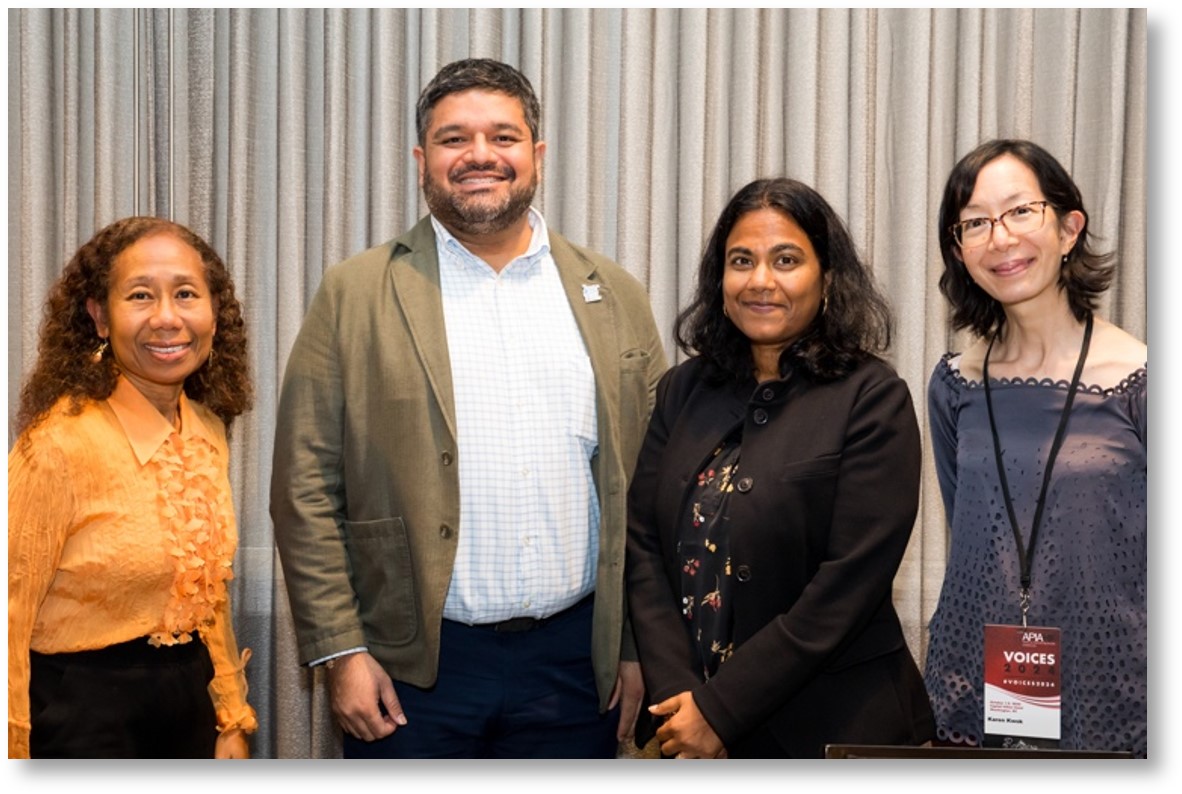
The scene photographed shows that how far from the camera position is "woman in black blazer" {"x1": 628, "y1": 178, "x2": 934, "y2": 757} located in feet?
6.35

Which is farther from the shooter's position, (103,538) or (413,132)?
(413,132)

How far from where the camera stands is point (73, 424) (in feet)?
6.77

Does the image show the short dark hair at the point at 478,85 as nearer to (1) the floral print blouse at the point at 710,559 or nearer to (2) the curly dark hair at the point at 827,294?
(2) the curly dark hair at the point at 827,294

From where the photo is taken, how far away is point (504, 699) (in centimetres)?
209

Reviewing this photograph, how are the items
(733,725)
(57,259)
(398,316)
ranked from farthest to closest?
(57,259), (398,316), (733,725)

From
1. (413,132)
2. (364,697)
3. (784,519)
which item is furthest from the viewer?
(413,132)

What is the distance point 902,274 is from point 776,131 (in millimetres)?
382

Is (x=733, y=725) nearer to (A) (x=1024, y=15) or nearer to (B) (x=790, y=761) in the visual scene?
(B) (x=790, y=761)

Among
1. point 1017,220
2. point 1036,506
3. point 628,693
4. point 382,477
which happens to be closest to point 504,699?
point 628,693

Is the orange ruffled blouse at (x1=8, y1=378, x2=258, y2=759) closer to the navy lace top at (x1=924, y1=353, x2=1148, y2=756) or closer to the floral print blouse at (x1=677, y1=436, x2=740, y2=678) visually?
the floral print blouse at (x1=677, y1=436, x2=740, y2=678)

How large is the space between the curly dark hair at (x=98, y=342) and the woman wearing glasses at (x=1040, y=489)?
1375mm

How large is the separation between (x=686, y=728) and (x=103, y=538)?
1.05 m

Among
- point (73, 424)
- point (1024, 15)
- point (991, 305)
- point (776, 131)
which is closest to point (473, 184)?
point (776, 131)

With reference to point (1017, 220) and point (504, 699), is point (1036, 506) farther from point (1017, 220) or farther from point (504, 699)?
point (504, 699)
